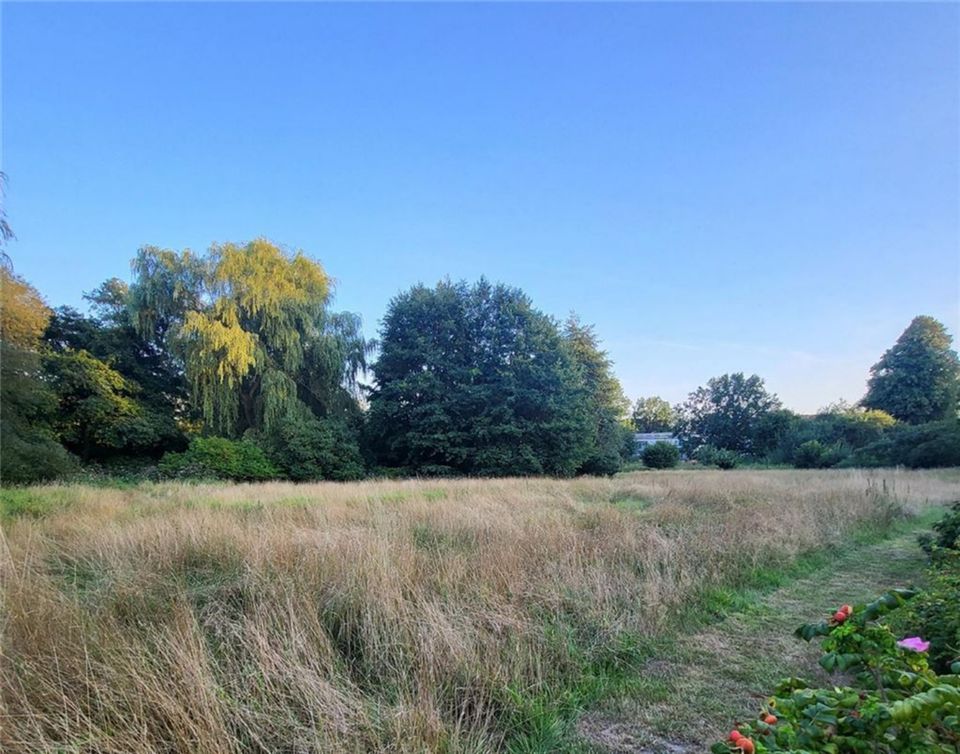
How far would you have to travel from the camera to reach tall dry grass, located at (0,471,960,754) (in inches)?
82.0

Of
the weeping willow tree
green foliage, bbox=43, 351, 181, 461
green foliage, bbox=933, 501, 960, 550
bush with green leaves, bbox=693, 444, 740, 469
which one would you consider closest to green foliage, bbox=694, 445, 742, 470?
bush with green leaves, bbox=693, 444, 740, 469

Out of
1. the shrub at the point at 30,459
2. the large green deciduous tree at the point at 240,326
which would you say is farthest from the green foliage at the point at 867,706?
the large green deciduous tree at the point at 240,326

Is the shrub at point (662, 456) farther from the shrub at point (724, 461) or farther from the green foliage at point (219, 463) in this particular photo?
the green foliage at point (219, 463)

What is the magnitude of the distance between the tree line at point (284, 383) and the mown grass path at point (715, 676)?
1754 centimetres

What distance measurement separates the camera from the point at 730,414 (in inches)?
2010

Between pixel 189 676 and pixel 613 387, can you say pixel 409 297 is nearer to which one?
pixel 613 387

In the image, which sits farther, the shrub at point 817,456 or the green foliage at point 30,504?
the shrub at point 817,456

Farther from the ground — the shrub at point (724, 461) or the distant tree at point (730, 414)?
the distant tree at point (730, 414)

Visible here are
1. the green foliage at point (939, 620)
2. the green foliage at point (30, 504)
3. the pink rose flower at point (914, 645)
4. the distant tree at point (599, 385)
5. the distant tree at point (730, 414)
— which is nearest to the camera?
the pink rose flower at point (914, 645)

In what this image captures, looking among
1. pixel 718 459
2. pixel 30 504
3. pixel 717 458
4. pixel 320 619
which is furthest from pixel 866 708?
pixel 717 458

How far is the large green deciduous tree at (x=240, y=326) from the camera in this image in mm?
18922

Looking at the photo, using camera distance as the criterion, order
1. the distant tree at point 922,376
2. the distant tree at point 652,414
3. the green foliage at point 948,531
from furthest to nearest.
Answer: the distant tree at point 652,414 → the distant tree at point 922,376 → the green foliage at point 948,531

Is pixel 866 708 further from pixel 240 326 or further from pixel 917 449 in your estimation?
pixel 917 449

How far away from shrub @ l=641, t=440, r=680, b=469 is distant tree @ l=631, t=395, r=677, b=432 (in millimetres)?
41427
